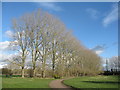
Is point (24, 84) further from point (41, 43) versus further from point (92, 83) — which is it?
point (41, 43)

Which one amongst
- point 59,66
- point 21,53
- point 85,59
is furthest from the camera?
point 85,59

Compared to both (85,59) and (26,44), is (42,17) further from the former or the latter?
(85,59)

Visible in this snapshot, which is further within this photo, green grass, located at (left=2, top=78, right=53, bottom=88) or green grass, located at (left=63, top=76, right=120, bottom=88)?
green grass, located at (left=63, top=76, right=120, bottom=88)

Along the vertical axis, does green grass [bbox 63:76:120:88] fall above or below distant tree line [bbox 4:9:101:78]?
below

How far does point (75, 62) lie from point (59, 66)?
10.3 m

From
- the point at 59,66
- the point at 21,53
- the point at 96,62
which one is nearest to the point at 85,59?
the point at 96,62

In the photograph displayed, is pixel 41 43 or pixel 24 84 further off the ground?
pixel 41 43

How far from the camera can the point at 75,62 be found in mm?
44188

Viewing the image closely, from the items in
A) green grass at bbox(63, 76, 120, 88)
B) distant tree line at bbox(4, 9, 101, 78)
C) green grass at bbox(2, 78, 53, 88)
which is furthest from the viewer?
distant tree line at bbox(4, 9, 101, 78)

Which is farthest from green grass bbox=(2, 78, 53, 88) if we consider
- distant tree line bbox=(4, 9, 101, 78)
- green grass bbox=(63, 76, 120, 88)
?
distant tree line bbox=(4, 9, 101, 78)

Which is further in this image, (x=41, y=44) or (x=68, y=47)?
(x=68, y=47)

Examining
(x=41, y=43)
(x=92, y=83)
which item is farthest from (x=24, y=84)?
(x=41, y=43)

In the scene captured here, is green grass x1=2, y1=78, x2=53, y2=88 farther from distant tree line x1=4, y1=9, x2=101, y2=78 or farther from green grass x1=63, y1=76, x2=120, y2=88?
distant tree line x1=4, y1=9, x2=101, y2=78

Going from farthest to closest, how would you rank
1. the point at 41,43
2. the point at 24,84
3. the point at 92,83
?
1. the point at 41,43
2. the point at 92,83
3. the point at 24,84
